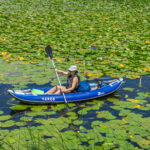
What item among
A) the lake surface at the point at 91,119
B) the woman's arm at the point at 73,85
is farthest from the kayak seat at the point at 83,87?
the lake surface at the point at 91,119

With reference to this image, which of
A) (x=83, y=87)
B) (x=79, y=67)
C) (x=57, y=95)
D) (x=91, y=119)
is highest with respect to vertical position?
(x=79, y=67)

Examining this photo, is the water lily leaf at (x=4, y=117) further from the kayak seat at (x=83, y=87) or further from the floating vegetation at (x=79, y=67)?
the kayak seat at (x=83, y=87)

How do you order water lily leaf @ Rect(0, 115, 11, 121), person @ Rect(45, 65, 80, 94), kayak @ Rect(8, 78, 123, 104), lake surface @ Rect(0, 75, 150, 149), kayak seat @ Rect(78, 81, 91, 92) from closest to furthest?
lake surface @ Rect(0, 75, 150, 149), water lily leaf @ Rect(0, 115, 11, 121), kayak @ Rect(8, 78, 123, 104), person @ Rect(45, 65, 80, 94), kayak seat @ Rect(78, 81, 91, 92)

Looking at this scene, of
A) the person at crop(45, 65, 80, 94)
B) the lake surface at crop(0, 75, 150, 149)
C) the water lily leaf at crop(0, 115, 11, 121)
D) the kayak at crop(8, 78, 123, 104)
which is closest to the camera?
the lake surface at crop(0, 75, 150, 149)

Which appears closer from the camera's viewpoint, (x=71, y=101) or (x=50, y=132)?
(x=50, y=132)

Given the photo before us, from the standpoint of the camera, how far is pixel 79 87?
9.89m

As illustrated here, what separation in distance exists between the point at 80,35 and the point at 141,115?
10528 mm

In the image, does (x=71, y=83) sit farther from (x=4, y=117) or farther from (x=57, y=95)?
(x=4, y=117)

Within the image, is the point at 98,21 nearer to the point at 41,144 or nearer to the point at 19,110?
the point at 19,110

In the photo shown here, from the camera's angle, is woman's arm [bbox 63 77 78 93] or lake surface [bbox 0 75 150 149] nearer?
lake surface [bbox 0 75 150 149]

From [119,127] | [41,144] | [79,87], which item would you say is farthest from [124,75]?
[41,144]

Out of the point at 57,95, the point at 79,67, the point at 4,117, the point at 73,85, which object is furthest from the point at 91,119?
the point at 79,67

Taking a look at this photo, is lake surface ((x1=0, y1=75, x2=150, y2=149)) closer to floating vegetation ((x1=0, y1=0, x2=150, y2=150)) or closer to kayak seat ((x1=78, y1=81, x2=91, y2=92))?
floating vegetation ((x1=0, y1=0, x2=150, y2=150))

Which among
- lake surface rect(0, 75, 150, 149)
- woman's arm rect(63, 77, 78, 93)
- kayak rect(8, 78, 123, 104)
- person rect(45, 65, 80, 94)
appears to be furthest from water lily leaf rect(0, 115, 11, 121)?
woman's arm rect(63, 77, 78, 93)
